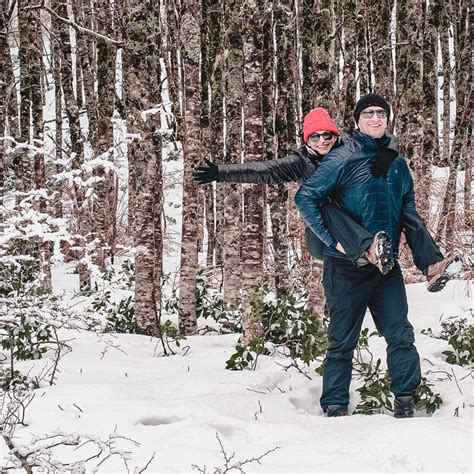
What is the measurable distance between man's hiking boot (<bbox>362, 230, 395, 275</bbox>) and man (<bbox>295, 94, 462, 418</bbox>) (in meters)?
0.12

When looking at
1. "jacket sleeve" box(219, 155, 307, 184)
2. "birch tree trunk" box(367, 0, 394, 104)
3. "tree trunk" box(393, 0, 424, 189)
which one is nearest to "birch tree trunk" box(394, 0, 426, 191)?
"tree trunk" box(393, 0, 424, 189)

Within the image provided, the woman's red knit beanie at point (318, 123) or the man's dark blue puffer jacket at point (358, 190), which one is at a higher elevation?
the woman's red knit beanie at point (318, 123)

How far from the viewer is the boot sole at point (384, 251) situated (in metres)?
3.86

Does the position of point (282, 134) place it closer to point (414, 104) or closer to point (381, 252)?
point (414, 104)

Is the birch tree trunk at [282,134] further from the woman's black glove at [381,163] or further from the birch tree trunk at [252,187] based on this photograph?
the woman's black glove at [381,163]

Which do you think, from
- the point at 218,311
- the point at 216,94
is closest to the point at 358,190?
the point at 218,311

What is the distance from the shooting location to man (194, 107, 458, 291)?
12.9 feet

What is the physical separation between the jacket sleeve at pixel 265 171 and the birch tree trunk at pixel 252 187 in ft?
4.60

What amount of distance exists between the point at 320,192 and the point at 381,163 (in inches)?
17.8

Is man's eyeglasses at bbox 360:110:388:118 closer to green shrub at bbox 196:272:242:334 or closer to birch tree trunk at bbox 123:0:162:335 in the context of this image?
birch tree trunk at bbox 123:0:162:335

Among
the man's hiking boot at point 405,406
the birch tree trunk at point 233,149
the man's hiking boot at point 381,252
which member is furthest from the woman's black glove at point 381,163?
the birch tree trunk at point 233,149

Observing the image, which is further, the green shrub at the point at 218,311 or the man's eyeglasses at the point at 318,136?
the green shrub at the point at 218,311

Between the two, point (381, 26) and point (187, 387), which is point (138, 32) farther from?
point (381, 26)

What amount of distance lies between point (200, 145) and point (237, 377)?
3368 millimetres
